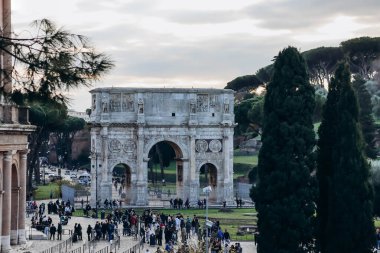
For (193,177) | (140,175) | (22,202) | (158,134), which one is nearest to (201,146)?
(193,177)

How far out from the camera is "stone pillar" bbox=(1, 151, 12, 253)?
32.3 m

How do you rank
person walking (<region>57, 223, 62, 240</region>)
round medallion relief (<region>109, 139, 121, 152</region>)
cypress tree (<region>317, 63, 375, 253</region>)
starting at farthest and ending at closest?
round medallion relief (<region>109, 139, 121, 152</region>) < person walking (<region>57, 223, 62, 240</region>) < cypress tree (<region>317, 63, 375, 253</region>)

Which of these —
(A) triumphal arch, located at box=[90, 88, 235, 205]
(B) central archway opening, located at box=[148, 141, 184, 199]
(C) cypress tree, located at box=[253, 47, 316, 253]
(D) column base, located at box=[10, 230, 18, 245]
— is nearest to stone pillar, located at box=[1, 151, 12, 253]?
(D) column base, located at box=[10, 230, 18, 245]

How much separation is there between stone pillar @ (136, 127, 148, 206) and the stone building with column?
85.4 feet

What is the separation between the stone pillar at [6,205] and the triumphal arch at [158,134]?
28372 mm

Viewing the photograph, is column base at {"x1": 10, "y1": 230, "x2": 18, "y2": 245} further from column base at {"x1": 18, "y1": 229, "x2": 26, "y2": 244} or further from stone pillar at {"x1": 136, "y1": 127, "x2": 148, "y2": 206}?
stone pillar at {"x1": 136, "y1": 127, "x2": 148, "y2": 206}

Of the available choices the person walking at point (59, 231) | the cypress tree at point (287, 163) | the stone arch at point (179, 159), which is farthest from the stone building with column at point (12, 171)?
the stone arch at point (179, 159)

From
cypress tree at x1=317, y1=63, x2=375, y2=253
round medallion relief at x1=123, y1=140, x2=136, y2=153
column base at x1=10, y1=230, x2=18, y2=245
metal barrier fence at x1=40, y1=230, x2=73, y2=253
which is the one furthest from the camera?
round medallion relief at x1=123, y1=140, x2=136, y2=153

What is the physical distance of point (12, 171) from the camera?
1384 inches

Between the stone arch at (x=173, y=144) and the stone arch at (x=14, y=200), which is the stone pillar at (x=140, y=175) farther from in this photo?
the stone arch at (x=14, y=200)

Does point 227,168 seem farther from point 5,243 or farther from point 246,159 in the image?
point 5,243

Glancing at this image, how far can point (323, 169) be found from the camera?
2870 cm

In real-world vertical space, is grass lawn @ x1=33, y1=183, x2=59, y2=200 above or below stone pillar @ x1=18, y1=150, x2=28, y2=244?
below

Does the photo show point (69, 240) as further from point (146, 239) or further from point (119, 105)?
point (119, 105)
